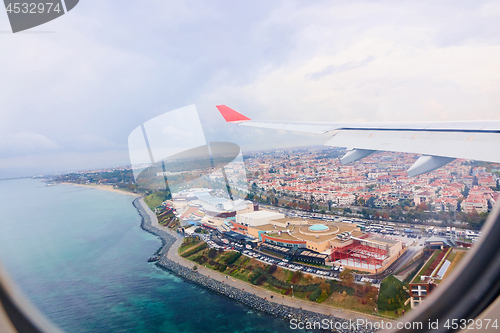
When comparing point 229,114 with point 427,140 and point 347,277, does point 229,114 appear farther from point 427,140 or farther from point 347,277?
point 347,277

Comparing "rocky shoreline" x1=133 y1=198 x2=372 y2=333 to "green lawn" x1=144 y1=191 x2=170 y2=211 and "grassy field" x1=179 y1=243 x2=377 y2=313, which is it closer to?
"grassy field" x1=179 y1=243 x2=377 y2=313

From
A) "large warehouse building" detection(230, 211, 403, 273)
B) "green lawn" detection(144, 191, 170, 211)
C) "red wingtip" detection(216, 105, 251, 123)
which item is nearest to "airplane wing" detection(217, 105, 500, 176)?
"red wingtip" detection(216, 105, 251, 123)

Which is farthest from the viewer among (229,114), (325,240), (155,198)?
(155,198)

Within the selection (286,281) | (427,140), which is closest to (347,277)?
(286,281)

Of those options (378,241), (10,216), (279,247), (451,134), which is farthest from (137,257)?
(451,134)

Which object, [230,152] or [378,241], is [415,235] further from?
[230,152]
